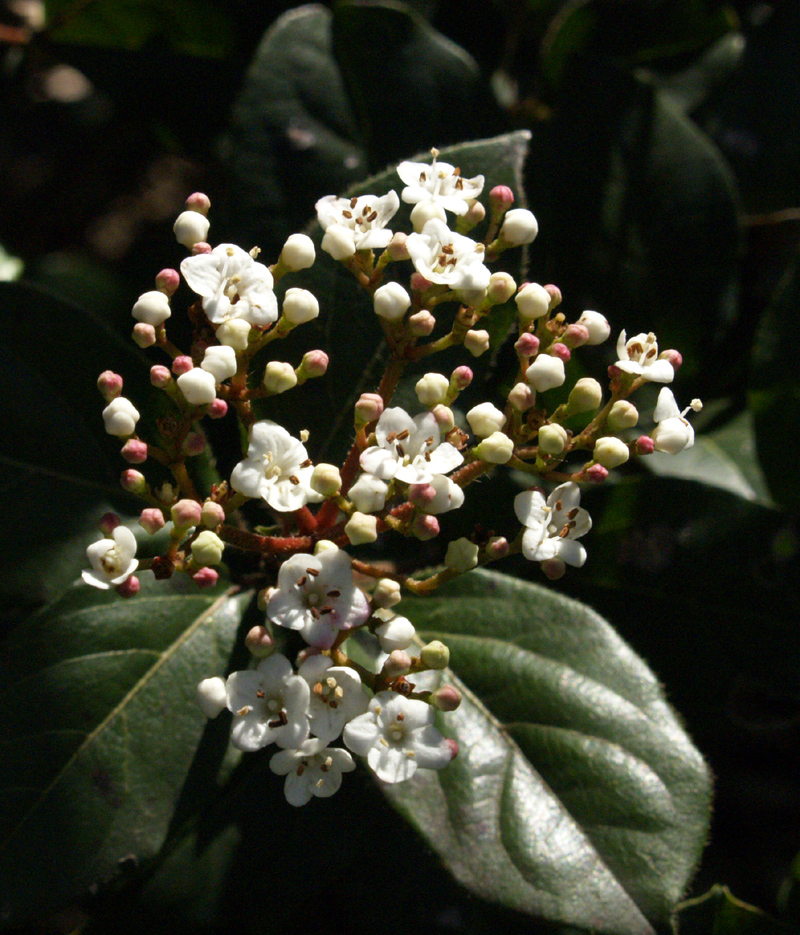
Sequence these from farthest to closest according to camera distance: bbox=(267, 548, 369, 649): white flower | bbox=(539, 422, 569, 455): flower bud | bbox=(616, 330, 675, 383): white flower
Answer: bbox=(616, 330, 675, 383): white flower → bbox=(539, 422, 569, 455): flower bud → bbox=(267, 548, 369, 649): white flower

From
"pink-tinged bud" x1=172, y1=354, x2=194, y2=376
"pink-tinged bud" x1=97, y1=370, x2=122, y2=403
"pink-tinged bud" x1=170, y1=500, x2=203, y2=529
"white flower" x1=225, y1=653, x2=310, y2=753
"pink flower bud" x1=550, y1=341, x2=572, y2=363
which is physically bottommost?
"white flower" x1=225, y1=653, x2=310, y2=753

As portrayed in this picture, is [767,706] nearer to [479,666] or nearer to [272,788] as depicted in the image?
[479,666]

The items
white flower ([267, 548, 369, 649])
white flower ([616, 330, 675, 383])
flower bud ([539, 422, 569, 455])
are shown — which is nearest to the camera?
white flower ([267, 548, 369, 649])

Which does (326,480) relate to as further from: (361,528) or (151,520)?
(151,520)

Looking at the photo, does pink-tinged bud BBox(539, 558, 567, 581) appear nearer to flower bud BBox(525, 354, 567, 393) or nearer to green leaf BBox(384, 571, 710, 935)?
flower bud BBox(525, 354, 567, 393)

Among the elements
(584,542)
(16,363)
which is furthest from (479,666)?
(16,363)

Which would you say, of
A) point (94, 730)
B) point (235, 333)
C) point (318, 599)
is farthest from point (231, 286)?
point (94, 730)

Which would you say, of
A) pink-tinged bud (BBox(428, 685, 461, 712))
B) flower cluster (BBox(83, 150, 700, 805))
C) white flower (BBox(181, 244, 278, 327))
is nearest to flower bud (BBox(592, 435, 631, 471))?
flower cluster (BBox(83, 150, 700, 805))

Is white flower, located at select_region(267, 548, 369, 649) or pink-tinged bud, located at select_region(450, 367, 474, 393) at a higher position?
pink-tinged bud, located at select_region(450, 367, 474, 393)
